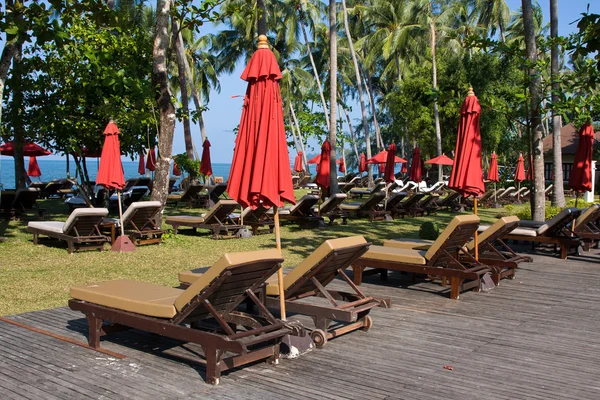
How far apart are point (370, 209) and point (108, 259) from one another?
9067mm

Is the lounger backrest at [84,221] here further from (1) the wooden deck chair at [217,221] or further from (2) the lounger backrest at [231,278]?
(2) the lounger backrest at [231,278]

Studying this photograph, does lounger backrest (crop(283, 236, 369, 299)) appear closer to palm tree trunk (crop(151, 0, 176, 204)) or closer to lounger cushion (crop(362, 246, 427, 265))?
lounger cushion (crop(362, 246, 427, 265))

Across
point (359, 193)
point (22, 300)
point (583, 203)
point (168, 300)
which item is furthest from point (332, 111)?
point (168, 300)

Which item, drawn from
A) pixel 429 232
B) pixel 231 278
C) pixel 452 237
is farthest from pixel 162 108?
pixel 231 278

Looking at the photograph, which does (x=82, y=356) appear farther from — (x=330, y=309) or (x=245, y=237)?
(x=245, y=237)

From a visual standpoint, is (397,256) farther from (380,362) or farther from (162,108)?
(162,108)

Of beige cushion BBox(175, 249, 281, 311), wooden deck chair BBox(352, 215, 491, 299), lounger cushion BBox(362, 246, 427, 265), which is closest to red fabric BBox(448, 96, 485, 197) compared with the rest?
wooden deck chair BBox(352, 215, 491, 299)

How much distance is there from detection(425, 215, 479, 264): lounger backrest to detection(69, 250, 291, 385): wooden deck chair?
269cm

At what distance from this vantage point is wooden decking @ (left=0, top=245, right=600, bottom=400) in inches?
178

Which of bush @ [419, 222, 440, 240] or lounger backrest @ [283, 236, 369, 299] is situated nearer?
lounger backrest @ [283, 236, 369, 299]

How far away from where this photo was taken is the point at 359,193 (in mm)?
27062

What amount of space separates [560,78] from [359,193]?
14711 millimetres

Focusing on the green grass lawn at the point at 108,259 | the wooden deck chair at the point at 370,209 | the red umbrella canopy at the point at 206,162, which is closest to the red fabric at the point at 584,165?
the green grass lawn at the point at 108,259

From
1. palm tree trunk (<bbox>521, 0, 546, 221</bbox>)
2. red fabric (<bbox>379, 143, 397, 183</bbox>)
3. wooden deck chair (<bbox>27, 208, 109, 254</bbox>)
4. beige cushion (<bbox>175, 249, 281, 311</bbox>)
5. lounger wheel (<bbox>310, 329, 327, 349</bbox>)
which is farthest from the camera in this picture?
red fabric (<bbox>379, 143, 397, 183</bbox>)
